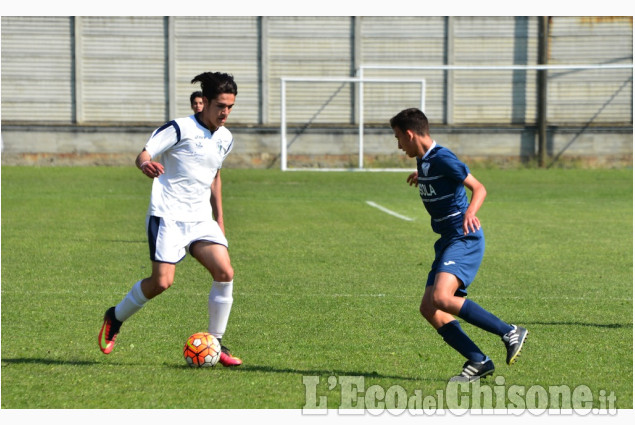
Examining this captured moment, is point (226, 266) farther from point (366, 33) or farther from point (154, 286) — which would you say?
point (366, 33)

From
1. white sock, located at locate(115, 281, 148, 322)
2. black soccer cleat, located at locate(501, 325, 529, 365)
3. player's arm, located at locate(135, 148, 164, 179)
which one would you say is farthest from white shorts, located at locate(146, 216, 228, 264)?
black soccer cleat, located at locate(501, 325, 529, 365)

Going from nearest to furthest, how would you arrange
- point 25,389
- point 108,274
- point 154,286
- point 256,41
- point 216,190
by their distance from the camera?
1. point 25,389
2. point 154,286
3. point 216,190
4. point 108,274
5. point 256,41

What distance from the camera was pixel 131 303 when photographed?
6.84 meters

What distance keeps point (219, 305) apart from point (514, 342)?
1.96 m

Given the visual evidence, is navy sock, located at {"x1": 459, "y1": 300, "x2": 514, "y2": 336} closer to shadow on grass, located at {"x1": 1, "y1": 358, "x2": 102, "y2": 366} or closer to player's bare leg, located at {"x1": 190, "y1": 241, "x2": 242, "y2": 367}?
player's bare leg, located at {"x1": 190, "y1": 241, "x2": 242, "y2": 367}

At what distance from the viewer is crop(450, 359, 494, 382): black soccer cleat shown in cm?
602

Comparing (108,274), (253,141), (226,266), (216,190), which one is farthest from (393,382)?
(253,141)

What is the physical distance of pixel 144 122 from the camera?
1458 inches

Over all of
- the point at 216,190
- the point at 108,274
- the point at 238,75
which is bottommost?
the point at 108,274

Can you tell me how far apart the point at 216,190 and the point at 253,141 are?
3014cm

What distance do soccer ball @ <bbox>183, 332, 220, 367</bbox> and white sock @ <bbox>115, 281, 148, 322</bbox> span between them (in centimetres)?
53

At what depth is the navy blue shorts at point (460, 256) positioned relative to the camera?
625cm

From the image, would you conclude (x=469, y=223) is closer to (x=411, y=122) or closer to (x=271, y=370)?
(x=411, y=122)

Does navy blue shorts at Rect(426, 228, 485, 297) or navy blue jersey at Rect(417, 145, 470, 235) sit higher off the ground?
navy blue jersey at Rect(417, 145, 470, 235)
